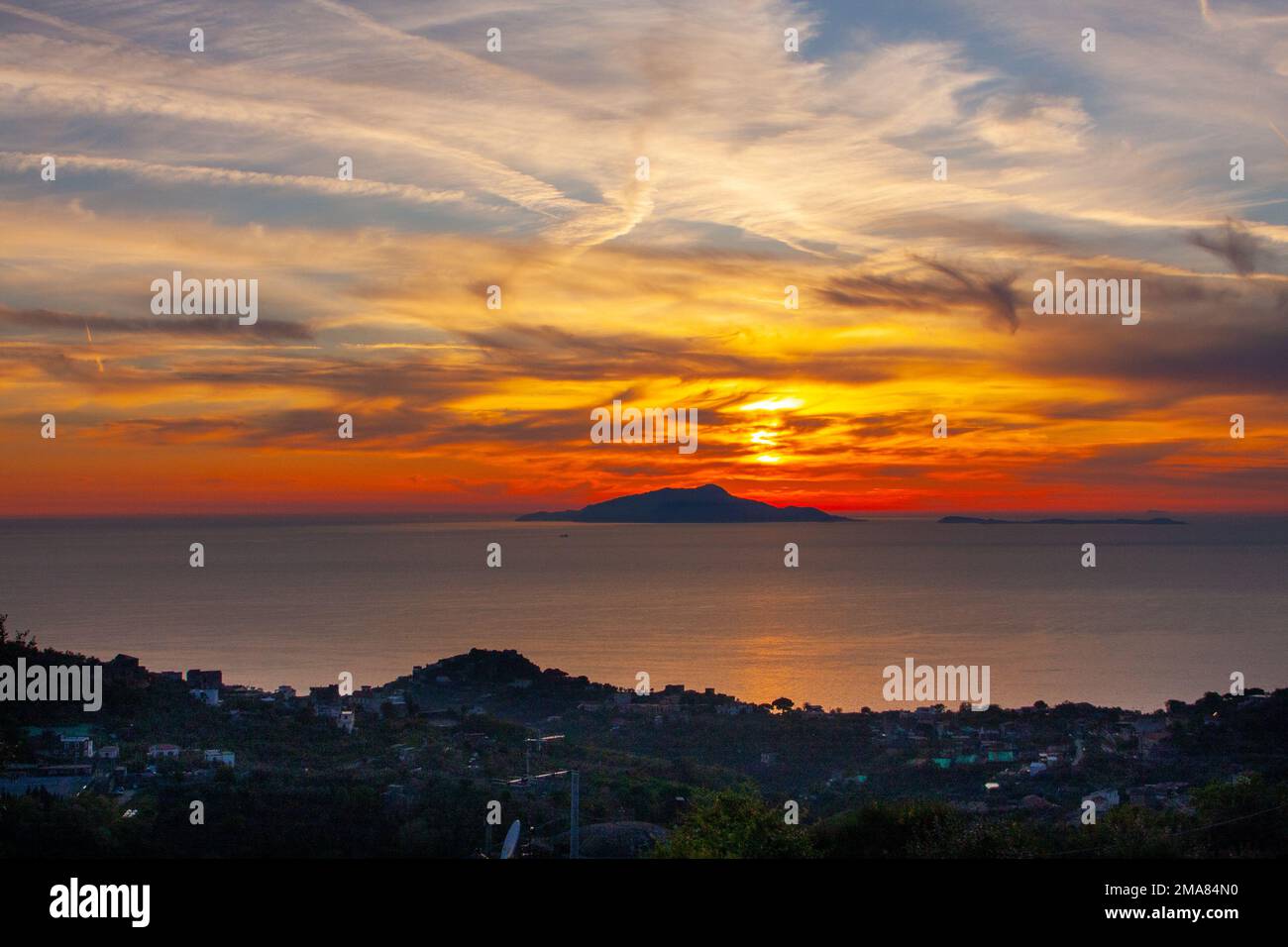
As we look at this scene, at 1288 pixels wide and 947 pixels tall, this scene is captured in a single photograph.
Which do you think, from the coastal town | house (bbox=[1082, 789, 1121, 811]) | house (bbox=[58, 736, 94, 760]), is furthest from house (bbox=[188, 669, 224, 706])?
house (bbox=[1082, 789, 1121, 811])

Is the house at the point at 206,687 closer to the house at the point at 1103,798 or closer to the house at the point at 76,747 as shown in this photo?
the house at the point at 76,747

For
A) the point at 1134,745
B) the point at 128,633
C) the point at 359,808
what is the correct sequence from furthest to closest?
the point at 128,633
the point at 1134,745
the point at 359,808

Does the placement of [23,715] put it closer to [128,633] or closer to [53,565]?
[128,633]

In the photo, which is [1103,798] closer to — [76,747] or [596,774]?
[596,774]

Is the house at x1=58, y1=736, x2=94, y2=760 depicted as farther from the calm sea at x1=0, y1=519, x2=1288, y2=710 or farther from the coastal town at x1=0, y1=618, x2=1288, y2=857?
the calm sea at x1=0, y1=519, x2=1288, y2=710
